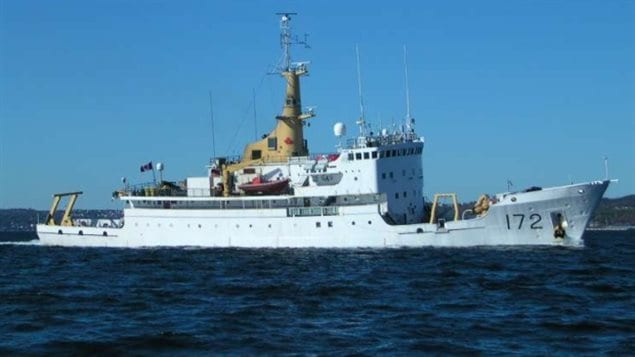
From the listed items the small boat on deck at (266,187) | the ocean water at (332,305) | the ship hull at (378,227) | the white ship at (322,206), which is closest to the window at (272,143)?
the white ship at (322,206)

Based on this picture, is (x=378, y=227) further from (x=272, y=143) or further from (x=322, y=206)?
(x=272, y=143)

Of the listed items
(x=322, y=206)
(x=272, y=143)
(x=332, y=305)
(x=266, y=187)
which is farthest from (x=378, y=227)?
(x=332, y=305)

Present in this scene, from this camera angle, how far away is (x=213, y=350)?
18062 millimetres

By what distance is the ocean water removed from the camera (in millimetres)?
18594

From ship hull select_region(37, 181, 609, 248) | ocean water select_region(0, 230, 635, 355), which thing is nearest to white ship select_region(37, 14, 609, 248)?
ship hull select_region(37, 181, 609, 248)

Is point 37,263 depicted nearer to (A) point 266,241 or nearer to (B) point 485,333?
(A) point 266,241

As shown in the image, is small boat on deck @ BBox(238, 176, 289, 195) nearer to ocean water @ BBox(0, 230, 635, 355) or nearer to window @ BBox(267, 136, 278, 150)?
window @ BBox(267, 136, 278, 150)

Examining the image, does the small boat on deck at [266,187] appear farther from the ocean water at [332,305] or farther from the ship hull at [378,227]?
the ocean water at [332,305]

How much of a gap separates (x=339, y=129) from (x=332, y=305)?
24.8 metres

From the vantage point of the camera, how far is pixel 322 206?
151 ft

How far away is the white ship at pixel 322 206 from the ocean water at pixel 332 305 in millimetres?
3477

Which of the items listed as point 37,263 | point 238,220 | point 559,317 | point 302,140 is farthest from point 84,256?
point 559,317

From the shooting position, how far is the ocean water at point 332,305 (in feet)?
61.0

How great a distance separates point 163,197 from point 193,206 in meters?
1.99
